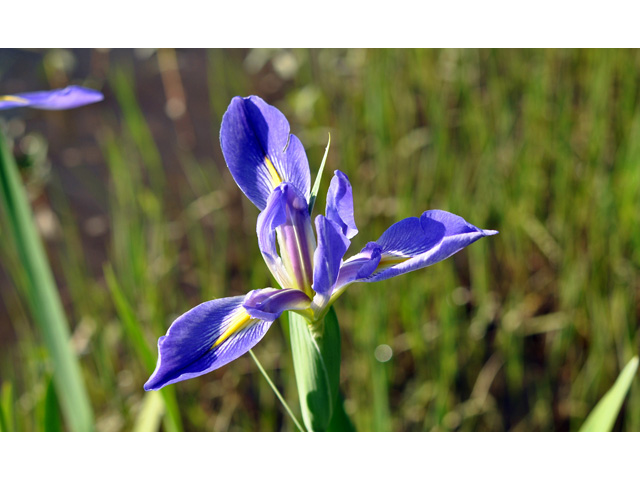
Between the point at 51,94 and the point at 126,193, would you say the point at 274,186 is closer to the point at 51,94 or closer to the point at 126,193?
the point at 51,94

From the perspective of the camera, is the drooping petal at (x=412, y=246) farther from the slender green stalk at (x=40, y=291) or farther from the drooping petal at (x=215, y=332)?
the slender green stalk at (x=40, y=291)

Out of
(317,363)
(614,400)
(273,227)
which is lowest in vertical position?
(614,400)

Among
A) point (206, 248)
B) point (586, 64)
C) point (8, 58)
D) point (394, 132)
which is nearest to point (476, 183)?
point (394, 132)

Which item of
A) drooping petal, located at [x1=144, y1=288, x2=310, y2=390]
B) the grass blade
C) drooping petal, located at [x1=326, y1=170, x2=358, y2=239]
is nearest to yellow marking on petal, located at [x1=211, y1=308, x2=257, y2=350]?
drooping petal, located at [x1=144, y1=288, x2=310, y2=390]

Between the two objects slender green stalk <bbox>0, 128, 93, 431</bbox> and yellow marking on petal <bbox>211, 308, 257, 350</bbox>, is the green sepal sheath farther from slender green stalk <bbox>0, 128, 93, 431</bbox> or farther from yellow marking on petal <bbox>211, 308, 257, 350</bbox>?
slender green stalk <bbox>0, 128, 93, 431</bbox>

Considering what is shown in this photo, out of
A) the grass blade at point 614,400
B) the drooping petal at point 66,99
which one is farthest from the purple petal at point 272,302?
the grass blade at point 614,400

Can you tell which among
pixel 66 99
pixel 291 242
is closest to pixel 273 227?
pixel 291 242

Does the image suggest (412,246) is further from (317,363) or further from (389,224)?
(389,224)
